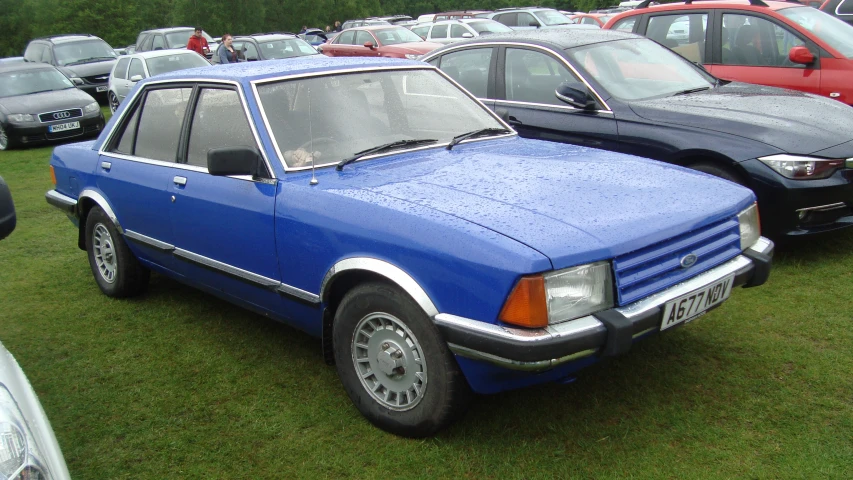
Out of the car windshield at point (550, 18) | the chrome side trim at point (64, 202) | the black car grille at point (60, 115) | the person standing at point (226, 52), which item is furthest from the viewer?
the car windshield at point (550, 18)

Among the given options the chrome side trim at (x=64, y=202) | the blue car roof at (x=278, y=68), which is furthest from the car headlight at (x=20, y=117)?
the blue car roof at (x=278, y=68)

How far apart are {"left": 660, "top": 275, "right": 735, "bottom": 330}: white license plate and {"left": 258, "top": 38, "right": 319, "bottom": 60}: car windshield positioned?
51.1ft

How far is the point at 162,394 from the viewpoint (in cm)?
389

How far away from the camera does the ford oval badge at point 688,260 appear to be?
3134 millimetres

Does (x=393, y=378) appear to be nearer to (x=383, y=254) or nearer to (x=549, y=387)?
(x=383, y=254)

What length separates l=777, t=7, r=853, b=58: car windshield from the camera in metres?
6.84

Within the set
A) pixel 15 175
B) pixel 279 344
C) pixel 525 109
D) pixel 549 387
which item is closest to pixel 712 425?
pixel 549 387

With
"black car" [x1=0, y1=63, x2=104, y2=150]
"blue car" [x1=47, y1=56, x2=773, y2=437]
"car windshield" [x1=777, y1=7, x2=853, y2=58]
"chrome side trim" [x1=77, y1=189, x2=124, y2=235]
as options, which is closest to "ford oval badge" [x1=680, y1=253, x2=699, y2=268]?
"blue car" [x1=47, y1=56, x2=773, y2=437]

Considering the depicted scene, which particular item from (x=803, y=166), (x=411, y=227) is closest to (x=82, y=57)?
(x=803, y=166)

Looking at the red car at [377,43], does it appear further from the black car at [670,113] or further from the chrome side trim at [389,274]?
the chrome side trim at [389,274]

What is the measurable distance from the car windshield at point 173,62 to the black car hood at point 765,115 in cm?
1076

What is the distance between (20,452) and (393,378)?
164cm

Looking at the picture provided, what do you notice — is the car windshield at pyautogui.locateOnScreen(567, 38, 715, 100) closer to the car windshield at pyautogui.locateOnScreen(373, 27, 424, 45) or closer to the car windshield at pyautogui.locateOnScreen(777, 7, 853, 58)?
the car windshield at pyautogui.locateOnScreen(777, 7, 853, 58)

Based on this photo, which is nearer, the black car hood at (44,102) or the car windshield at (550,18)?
the black car hood at (44,102)
